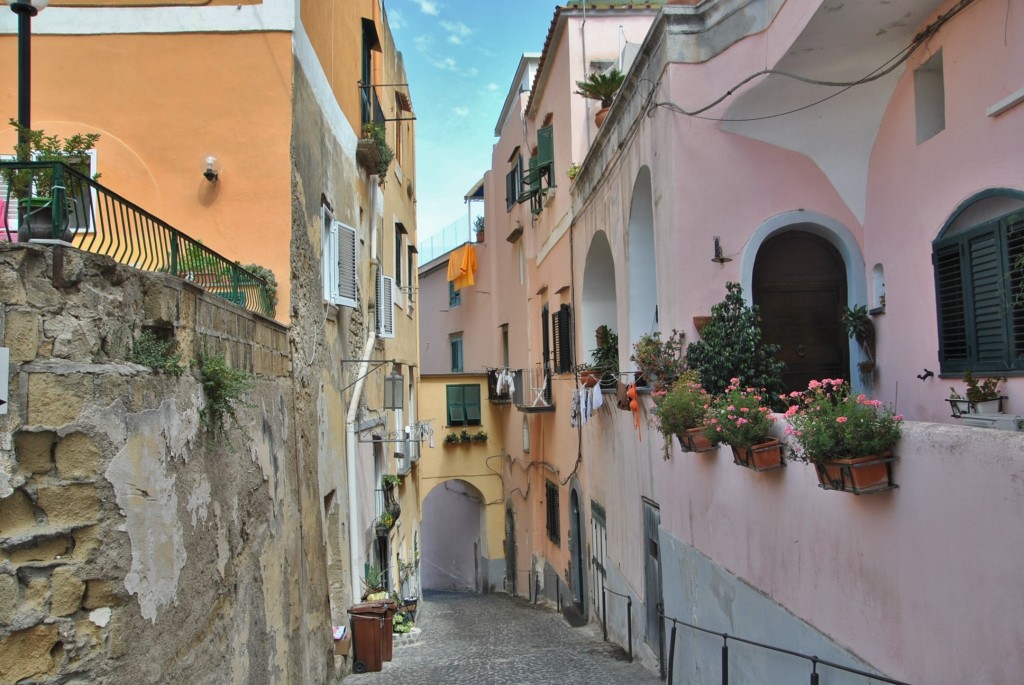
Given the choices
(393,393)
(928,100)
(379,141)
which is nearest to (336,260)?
(393,393)

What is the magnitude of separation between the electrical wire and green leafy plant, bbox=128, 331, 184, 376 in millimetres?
6139

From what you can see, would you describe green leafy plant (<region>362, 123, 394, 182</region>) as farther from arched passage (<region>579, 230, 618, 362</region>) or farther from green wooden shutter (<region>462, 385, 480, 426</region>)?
green wooden shutter (<region>462, 385, 480, 426</region>)

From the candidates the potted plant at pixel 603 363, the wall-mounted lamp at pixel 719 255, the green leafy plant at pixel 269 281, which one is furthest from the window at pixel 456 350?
the green leafy plant at pixel 269 281

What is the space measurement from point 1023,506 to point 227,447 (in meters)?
4.81

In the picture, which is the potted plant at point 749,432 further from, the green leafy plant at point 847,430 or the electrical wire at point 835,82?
the electrical wire at point 835,82

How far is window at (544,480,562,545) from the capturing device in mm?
19531

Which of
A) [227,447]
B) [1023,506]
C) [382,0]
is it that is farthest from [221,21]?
[382,0]

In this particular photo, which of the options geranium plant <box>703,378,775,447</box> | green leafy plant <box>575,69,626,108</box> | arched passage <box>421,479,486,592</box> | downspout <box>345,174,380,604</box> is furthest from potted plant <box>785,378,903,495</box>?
arched passage <box>421,479,486,592</box>

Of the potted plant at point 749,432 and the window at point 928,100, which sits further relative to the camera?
the window at point 928,100

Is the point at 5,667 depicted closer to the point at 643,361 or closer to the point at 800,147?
the point at 643,361

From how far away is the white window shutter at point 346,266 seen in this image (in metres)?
10.9

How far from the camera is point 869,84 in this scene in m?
8.30

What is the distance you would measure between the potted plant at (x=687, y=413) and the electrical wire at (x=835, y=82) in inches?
113

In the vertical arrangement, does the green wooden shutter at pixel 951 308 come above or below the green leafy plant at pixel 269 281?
below
